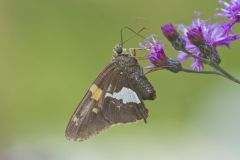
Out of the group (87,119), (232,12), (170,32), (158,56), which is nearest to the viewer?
(232,12)

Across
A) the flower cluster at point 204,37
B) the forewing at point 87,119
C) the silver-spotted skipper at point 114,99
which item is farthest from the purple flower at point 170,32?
the forewing at point 87,119

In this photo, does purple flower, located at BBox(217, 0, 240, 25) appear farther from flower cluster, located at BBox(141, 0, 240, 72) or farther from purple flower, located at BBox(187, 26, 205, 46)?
purple flower, located at BBox(187, 26, 205, 46)

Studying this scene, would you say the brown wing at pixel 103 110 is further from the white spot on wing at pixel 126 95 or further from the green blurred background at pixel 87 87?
the green blurred background at pixel 87 87

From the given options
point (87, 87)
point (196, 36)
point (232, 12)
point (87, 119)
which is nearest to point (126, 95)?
point (87, 119)

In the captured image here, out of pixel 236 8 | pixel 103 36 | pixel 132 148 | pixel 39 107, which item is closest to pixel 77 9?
pixel 103 36

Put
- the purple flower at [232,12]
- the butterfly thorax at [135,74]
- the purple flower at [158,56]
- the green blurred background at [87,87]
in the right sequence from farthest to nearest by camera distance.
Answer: the green blurred background at [87,87] → the butterfly thorax at [135,74] → the purple flower at [158,56] → the purple flower at [232,12]

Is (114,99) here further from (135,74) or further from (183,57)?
(183,57)

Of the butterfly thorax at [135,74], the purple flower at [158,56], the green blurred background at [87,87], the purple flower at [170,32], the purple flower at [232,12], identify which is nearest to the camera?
the purple flower at [232,12]
